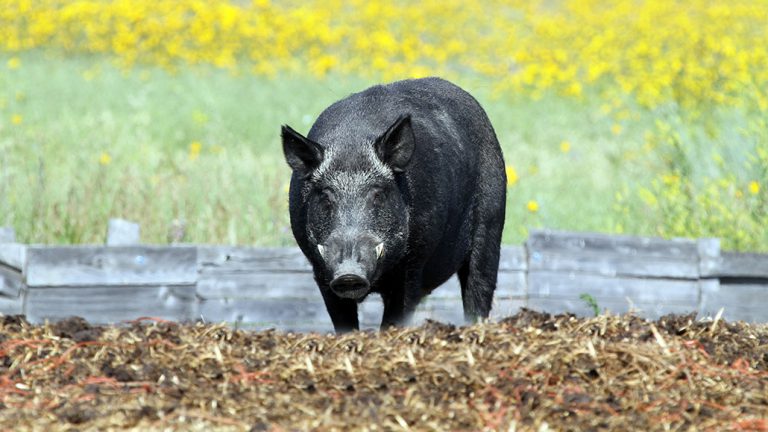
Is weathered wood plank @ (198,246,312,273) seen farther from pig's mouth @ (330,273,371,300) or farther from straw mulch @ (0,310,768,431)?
straw mulch @ (0,310,768,431)

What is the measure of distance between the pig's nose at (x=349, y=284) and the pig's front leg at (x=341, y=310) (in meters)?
0.66

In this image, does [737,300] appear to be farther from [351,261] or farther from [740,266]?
[351,261]

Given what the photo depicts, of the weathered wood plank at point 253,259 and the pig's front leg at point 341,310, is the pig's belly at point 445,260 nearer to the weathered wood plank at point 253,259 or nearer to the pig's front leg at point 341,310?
the pig's front leg at point 341,310

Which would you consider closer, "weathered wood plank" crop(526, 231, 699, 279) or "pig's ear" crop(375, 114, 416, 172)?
"pig's ear" crop(375, 114, 416, 172)

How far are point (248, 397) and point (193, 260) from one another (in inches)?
153

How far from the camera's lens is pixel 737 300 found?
8.11 metres

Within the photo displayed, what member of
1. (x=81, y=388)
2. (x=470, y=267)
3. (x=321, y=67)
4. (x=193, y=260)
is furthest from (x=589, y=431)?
(x=321, y=67)

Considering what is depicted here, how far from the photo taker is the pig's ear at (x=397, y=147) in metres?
5.23

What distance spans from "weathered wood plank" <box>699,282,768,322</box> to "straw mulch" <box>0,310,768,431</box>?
350 centimetres

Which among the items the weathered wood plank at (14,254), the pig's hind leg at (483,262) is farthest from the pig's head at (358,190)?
the weathered wood plank at (14,254)

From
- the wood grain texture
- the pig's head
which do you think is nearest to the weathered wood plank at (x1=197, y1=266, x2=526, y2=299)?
the wood grain texture

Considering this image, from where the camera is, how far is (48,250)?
23.9 feet

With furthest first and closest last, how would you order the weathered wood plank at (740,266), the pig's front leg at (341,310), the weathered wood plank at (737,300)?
1. the weathered wood plank at (737,300)
2. the weathered wood plank at (740,266)
3. the pig's front leg at (341,310)

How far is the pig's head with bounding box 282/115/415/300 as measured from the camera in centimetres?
509
